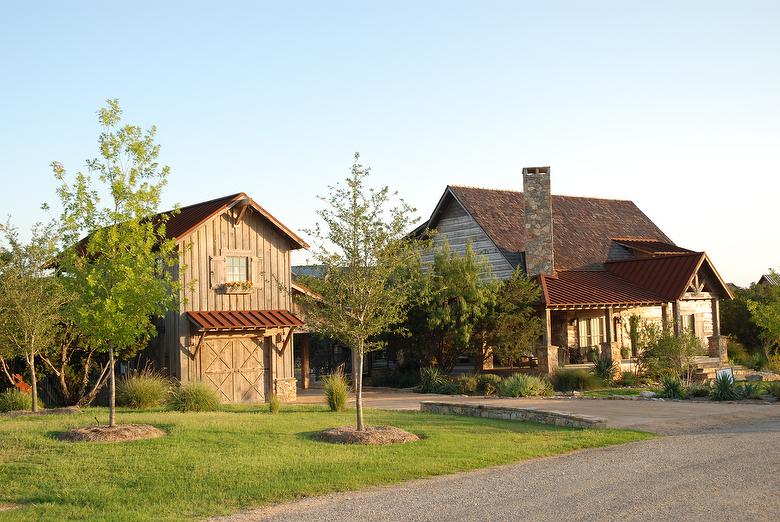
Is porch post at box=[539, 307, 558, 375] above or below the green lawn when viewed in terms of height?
above

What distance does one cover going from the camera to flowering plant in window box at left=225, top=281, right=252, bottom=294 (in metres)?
25.4

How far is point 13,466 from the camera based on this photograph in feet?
40.1

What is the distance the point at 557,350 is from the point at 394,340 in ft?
19.0

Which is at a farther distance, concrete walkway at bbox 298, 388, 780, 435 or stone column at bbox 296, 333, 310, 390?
stone column at bbox 296, 333, 310, 390

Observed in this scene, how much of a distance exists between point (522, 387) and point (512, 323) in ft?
12.8

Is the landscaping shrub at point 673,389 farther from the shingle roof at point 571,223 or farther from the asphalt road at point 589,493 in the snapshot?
the shingle roof at point 571,223

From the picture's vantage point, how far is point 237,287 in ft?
83.8

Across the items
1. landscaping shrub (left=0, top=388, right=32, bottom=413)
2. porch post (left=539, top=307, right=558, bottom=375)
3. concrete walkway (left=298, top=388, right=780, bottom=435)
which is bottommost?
concrete walkway (left=298, top=388, right=780, bottom=435)

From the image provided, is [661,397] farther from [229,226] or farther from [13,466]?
[13,466]

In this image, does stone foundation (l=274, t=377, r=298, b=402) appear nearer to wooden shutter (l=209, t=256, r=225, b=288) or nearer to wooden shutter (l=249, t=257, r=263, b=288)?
wooden shutter (l=249, t=257, r=263, b=288)

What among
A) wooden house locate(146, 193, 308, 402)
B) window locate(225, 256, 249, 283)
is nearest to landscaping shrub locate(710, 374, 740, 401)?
wooden house locate(146, 193, 308, 402)

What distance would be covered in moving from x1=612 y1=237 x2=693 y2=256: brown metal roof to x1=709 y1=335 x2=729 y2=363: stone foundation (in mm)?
4329

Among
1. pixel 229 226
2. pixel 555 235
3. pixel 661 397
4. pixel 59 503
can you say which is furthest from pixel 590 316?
pixel 59 503

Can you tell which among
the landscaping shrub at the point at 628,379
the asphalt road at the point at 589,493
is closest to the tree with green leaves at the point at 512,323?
the landscaping shrub at the point at 628,379
